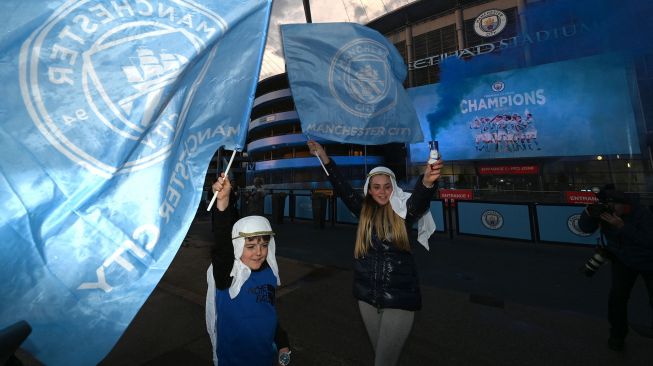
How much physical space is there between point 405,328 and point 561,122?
80.1ft

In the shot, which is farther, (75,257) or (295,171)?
(295,171)

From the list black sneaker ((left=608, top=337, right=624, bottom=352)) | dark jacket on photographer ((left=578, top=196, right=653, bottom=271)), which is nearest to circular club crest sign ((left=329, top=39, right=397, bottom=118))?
dark jacket on photographer ((left=578, top=196, right=653, bottom=271))

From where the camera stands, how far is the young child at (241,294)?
6.36 ft

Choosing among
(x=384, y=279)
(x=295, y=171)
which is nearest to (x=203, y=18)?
(x=384, y=279)

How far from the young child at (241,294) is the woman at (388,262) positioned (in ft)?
2.36

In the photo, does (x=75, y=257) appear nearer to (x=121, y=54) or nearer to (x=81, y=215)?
(x=81, y=215)

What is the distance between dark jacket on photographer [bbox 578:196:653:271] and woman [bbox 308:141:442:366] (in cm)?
246

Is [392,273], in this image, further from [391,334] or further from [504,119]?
[504,119]

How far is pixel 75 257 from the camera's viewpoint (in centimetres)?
137

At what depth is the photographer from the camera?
122 inches

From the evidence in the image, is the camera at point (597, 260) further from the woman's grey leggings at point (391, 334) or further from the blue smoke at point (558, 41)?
the blue smoke at point (558, 41)

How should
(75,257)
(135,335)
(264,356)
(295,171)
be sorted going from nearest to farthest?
(75,257), (264,356), (135,335), (295,171)

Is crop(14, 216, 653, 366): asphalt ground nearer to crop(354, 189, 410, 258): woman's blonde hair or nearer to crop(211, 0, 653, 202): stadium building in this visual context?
crop(354, 189, 410, 258): woman's blonde hair

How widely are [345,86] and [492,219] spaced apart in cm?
808
